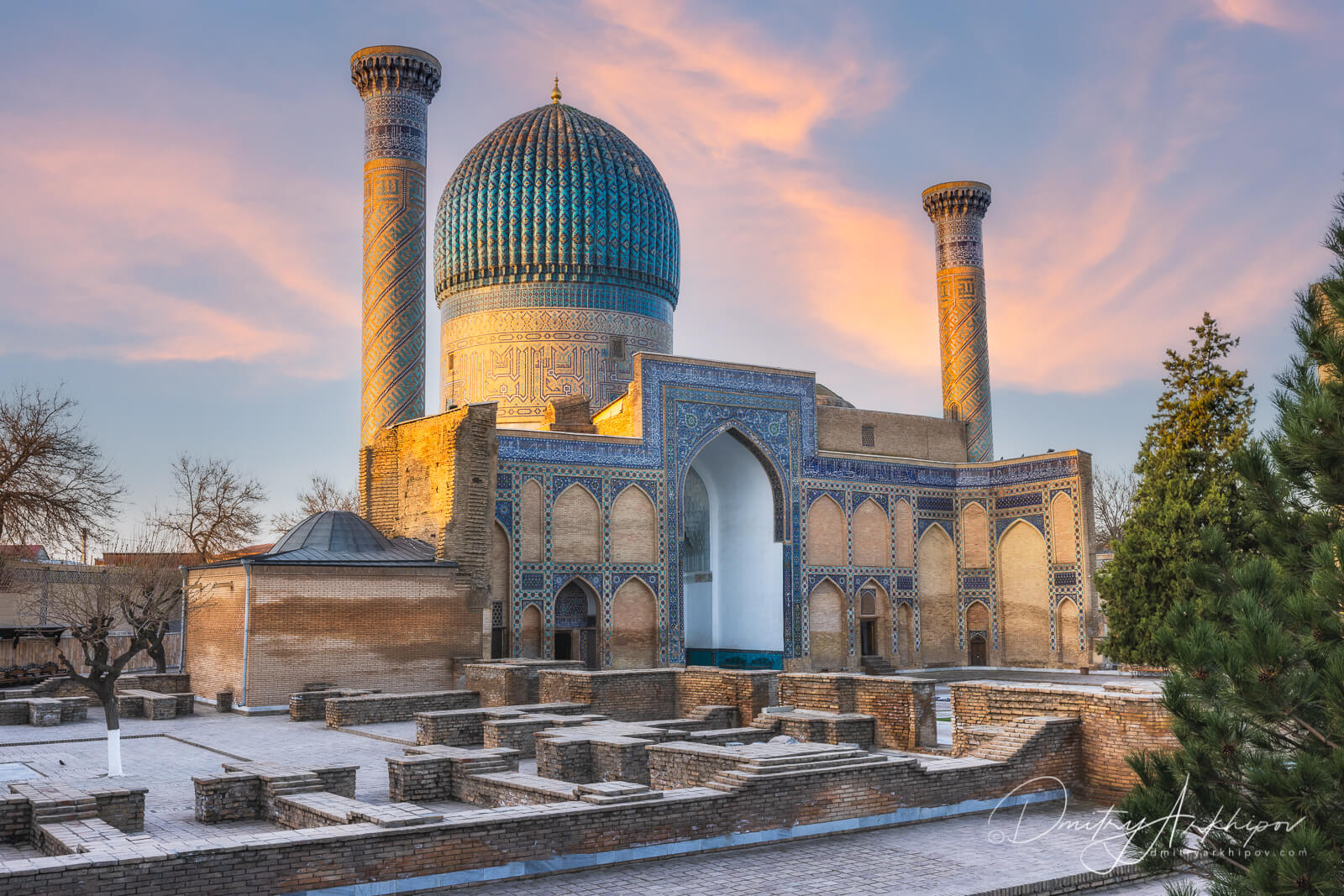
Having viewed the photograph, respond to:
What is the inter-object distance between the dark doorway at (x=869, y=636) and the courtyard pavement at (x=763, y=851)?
13050 mm

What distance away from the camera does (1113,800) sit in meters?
8.11

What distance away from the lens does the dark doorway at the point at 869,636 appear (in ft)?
72.5

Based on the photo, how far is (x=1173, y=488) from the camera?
15.2 meters

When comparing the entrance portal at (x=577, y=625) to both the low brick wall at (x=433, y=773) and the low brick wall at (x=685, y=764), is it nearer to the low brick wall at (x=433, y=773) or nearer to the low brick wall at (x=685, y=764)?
the low brick wall at (x=685, y=764)

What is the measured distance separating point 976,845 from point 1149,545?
975 centimetres

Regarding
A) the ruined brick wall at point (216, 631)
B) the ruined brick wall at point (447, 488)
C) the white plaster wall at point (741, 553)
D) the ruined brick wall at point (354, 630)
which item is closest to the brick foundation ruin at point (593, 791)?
the ruined brick wall at point (354, 630)

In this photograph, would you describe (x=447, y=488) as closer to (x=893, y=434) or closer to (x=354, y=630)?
(x=354, y=630)

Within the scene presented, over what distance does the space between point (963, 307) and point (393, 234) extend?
12.5 m

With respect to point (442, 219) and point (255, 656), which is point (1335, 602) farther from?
point (442, 219)

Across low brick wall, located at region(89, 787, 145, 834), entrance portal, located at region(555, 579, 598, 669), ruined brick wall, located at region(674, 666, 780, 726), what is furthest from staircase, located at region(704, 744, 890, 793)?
entrance portal, located at region(555, 579, 598, 669)

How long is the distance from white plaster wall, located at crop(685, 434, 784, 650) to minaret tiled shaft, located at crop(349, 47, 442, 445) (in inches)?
217

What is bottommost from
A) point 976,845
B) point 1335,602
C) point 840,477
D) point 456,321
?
point 976,845

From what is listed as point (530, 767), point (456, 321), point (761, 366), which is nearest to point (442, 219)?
point (456, 321)

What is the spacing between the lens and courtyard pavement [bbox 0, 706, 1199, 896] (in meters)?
5.79
